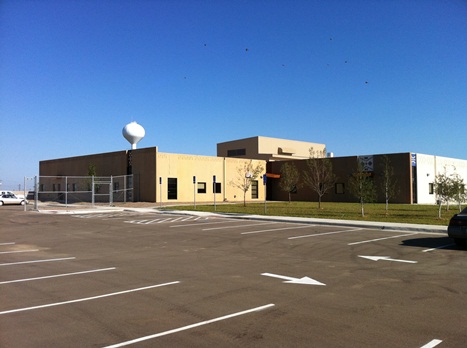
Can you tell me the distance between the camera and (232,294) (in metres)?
6.89

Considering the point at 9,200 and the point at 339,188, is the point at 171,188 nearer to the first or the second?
the point at 9,200

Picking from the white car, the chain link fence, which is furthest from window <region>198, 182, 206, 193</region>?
the white car

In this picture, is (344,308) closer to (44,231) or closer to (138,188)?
(44,231)

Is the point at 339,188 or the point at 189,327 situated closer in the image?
the point at 189,327

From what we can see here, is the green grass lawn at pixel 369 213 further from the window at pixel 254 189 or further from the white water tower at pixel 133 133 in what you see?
the window at pixel 254 189

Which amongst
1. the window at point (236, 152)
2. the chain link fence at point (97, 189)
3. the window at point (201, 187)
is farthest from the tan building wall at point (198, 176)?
the window at point (236, 152)

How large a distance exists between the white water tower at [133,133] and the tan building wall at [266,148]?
25.4m

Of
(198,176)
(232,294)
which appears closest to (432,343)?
(232,294)

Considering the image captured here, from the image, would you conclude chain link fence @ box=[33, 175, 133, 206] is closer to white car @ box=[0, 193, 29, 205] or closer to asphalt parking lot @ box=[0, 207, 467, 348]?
white car @ box=[0, 193, 29, 205]

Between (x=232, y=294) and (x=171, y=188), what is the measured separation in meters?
34.7

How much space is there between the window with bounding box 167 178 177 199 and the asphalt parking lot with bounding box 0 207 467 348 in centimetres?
2737

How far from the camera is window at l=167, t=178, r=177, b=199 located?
40.7 meters

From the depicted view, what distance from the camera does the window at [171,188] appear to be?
133 ft

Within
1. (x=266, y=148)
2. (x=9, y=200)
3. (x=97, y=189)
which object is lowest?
(x=9, y=200)
